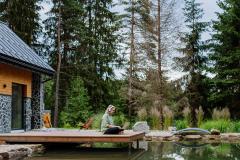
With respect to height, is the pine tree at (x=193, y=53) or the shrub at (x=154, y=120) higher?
the pine tree at (x=193, y=53)

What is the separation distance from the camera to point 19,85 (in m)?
15.1

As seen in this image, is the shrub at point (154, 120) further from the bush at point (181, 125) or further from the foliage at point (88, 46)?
the foliage at point (88, 46)

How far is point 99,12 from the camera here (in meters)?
28.9

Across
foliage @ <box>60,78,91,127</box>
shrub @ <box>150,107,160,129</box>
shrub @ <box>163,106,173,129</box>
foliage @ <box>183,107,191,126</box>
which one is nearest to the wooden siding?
shrub @ <box>150,107,160,129</box>

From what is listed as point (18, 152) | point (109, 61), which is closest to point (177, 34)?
point (109, 61)

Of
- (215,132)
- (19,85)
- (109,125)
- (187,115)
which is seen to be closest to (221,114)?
(187,115)

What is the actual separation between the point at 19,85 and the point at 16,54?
150cm

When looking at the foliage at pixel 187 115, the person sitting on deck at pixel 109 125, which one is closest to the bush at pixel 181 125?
the foliage at pixel 187 115

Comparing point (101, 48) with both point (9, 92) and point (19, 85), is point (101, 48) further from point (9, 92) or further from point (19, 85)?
point (9, 92)

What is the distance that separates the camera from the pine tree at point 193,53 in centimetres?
2647

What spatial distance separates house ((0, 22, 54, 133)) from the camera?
13.4 meters

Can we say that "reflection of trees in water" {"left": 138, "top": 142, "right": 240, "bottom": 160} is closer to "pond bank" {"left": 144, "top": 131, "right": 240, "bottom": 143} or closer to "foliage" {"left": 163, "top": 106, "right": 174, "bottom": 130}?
"pond bank" {"left": 144, "top": 131, "right": 240, "bottom": 143}

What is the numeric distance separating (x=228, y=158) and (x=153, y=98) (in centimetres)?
1263

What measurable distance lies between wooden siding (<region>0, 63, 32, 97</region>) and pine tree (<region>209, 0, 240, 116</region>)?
37.3 ft
